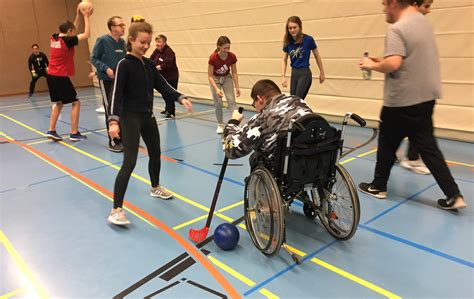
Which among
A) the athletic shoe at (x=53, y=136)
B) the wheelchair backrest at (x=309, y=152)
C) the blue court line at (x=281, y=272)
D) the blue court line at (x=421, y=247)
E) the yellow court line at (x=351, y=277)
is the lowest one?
the blue court line at (x=421, y=247)

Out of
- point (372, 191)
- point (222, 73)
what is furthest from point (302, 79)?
point (372, 191)

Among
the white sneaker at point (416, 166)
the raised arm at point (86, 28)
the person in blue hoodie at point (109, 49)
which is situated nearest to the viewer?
the white sneaker at point (416, 166)

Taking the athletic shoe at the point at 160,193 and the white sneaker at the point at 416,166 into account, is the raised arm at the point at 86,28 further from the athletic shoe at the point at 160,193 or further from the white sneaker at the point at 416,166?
the white sneaker at the point at 416,166

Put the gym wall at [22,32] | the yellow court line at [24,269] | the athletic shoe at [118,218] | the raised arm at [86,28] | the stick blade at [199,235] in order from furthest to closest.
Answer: the gym wall at [22,32] < the raised arm at [86,28] < the athletic shoe at [118,218] < the stick blade at [199,235] < the yellow court line at [24,269]

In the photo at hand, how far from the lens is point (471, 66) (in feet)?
13.8

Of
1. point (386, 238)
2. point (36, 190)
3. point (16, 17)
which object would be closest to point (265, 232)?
point (386, 238)

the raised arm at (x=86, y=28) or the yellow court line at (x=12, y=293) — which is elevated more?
the raised arm at (x=86, y=28)

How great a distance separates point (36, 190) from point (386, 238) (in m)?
2.95

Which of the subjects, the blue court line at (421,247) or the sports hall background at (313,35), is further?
the sports hall background at (313,35)

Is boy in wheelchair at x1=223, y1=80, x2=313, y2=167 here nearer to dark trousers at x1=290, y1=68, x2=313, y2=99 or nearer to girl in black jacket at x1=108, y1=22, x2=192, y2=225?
girl in black jacket at x1=108, y1=22, x2=192, y2=225

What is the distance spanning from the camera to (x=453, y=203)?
8.68ft

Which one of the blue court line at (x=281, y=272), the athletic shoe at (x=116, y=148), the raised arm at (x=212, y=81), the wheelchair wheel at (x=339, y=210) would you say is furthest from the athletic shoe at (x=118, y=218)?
the raised arm at (x=212, y=81)

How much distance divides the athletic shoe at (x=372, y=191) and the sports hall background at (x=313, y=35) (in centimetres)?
219

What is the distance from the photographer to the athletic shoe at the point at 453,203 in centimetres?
262
